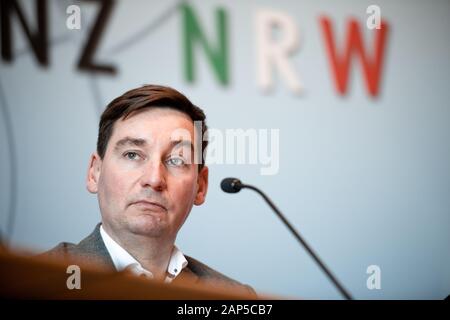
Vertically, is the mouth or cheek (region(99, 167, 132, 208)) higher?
cheek (region(99, 167, 132, 208))

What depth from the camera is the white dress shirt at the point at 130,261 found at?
6.77ft

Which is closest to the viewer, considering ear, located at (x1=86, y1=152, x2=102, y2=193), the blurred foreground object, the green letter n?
the blurred foreground object

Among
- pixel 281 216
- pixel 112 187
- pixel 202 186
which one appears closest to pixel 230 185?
pixel 202 186

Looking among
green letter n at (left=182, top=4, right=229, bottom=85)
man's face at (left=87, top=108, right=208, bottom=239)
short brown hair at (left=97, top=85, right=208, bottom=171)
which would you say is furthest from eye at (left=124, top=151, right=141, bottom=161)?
green letter n at (left=182, top=4, right=229, bottom=85)

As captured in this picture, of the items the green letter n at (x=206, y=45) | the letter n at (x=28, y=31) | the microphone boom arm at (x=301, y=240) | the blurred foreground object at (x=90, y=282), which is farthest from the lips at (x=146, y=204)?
the blurred foreground object at (x=90, y=282)

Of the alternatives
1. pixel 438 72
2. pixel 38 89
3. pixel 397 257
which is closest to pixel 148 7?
pixel 38 89

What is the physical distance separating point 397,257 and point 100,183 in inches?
45.0

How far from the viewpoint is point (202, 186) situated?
2236mm

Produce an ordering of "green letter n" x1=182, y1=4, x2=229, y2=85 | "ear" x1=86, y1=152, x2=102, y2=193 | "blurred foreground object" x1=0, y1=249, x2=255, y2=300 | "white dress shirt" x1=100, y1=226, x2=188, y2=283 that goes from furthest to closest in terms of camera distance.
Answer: "green letter n" x1=182, y1=4, x2=229, y2=85 → "ear" x1=86, y1=152, x2=102, y2=193 → "white dress shirt" x1=100, y1=226, x2=188, y2=283 → "blurred foreground object" x1=0, y1=249, x2=255, y2=300

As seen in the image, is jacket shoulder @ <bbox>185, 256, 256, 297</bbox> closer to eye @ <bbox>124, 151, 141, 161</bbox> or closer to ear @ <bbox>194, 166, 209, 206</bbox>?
ear @ <bbox>194, 166, 209, 206</bbox>

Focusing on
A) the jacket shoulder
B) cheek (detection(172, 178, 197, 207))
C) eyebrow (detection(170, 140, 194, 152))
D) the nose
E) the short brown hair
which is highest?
the short brown hair

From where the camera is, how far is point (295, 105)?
93.5 inches

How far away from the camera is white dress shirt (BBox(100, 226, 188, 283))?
2.06 m
